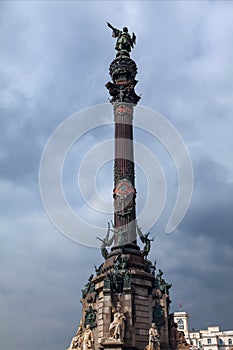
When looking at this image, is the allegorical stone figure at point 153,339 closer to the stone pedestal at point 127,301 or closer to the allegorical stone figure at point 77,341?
the stone pedestal at point 127,301

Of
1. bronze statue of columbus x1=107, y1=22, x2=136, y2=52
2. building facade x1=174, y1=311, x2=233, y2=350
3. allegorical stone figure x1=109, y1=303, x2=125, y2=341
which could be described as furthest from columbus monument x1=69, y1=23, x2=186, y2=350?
building facade x1=174, y1=311, x2=233, y2=350

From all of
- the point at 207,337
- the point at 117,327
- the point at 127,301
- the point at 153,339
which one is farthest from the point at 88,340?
the point at 207,337

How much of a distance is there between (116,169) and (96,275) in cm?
1163

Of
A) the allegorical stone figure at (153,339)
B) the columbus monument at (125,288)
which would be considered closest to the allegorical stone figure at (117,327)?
the columbus monument at (125,288)

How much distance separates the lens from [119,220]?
45.3 m

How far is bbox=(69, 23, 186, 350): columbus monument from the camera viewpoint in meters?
38.0

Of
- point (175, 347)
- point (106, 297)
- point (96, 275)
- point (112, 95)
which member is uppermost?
point (112, 95)

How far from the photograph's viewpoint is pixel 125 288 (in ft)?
129

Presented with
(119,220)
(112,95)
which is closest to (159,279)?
(119,220)

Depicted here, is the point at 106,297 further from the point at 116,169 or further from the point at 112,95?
the point at 112,95

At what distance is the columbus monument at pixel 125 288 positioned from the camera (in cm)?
3797

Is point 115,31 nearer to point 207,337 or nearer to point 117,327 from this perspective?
point 117,327

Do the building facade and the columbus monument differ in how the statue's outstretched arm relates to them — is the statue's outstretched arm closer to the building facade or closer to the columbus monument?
the columbus monument

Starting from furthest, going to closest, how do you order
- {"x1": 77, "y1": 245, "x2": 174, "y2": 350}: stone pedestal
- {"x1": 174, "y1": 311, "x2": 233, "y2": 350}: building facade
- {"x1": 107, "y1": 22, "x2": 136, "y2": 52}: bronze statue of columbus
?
{"x1": 174, "y1": 311, "x2": 233, "y2": 350}: building facade → {"x1": 107, "y1": 22, "x2": 136, "y2": 52}: bronze statue of columbus → {"x1": 77, "y1": 245, "x2": 174, "y2": 350}: stone pedestal
